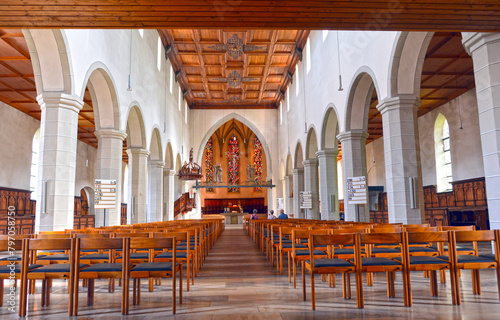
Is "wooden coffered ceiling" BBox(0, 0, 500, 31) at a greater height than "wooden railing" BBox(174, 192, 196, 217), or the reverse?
"wooden coffered ceiling" BBox(0, 0, 500, 31)

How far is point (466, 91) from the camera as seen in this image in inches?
581

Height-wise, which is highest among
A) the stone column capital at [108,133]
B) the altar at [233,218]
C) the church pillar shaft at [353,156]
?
the stone column capital at [108,133]

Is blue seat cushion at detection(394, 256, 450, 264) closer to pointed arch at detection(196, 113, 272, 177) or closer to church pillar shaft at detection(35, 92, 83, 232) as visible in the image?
church pillar shaft at detection(35, 92, 83, 232)

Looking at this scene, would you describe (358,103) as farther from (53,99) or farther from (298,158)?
(298,158)

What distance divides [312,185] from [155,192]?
6.67 m

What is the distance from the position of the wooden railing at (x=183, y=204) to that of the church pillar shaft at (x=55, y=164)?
547 inches

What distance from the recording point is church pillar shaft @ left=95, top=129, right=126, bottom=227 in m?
9.95

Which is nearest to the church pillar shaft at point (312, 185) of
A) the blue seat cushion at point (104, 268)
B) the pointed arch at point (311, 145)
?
the pointed arch at point (311, 145)

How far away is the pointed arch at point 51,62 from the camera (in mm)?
7180

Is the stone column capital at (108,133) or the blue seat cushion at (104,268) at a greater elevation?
the stone column capital at (108,133)

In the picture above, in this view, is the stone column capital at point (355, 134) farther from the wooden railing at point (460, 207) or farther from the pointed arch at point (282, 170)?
the pointed arch at point (282, 170)

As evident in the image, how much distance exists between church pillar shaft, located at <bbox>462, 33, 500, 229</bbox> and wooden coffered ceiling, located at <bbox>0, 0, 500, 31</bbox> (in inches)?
13.6

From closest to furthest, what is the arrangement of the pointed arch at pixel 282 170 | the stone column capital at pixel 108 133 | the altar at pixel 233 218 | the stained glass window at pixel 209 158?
the stone column capital at pixel 108 133 < the pointed arch at pixel 282 170 < the altar at pixel 233 218 < the stained glass window at pixel 209 158

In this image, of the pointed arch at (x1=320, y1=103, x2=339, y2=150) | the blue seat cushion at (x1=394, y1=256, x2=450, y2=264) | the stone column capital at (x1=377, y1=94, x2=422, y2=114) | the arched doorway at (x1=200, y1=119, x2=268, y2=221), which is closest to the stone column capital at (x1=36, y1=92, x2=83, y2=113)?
the stone column capital at (x1=377, y1=94, x2=422, y2=114)
